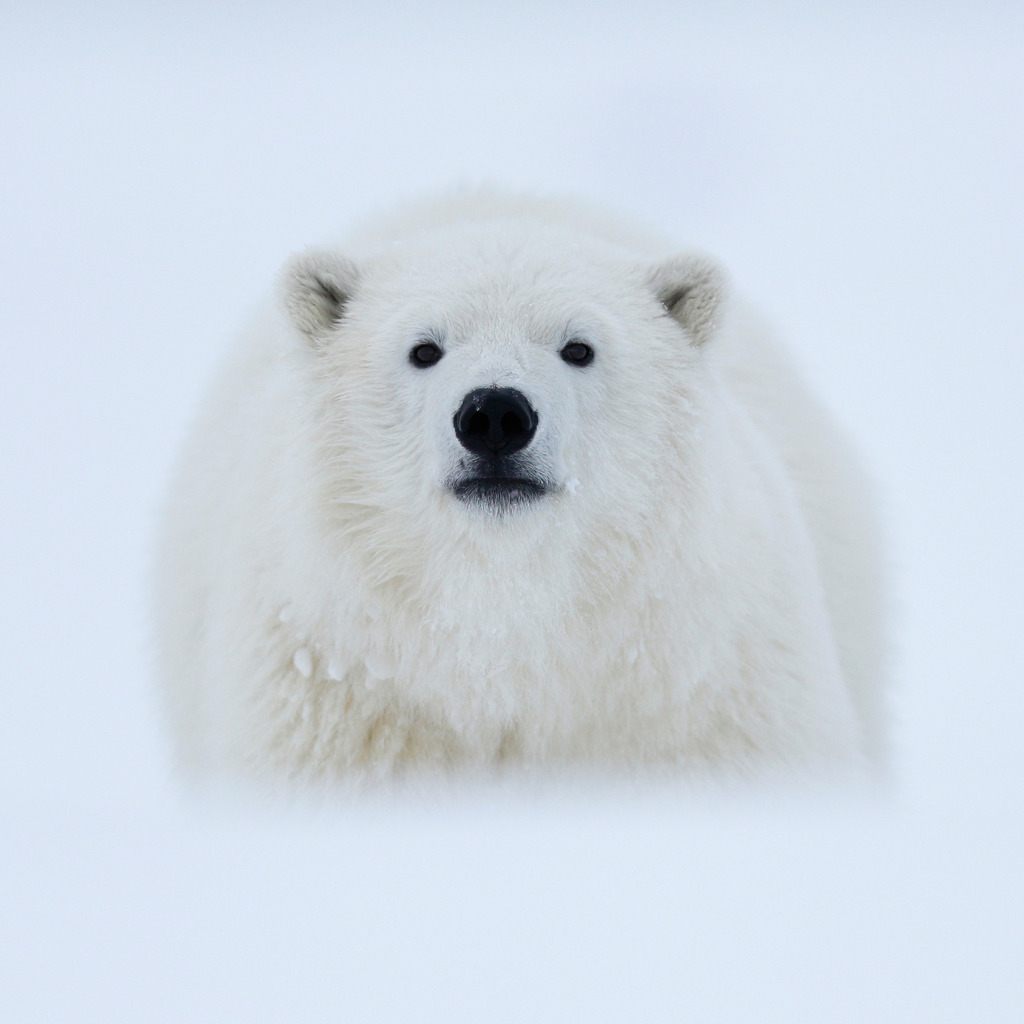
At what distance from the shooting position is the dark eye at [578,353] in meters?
5.34

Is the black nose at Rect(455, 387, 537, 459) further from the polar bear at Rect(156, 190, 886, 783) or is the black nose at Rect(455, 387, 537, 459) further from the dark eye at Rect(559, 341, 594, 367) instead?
the dark eye at Rect(559, 341, 594, 367)

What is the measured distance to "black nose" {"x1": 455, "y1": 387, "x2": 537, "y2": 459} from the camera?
4922mm

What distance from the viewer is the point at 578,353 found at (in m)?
5.36

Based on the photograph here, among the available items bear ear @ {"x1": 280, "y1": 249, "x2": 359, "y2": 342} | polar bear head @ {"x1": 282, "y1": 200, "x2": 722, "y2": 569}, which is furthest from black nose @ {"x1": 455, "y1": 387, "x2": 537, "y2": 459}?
bear ear @ {"x1": 280, "y1": 249, "x2": 359, "y2": 342}

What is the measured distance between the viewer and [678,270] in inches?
221

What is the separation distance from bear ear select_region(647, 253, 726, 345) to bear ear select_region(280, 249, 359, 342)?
103 centimetres

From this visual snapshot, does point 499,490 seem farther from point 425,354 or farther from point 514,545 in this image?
point 425,354

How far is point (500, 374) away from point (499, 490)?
346 mm

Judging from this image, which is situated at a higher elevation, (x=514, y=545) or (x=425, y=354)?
(x=425, y=354)

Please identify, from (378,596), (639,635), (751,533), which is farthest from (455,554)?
(751,533)

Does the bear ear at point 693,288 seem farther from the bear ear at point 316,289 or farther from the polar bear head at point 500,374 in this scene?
the bear ear at point 316,289

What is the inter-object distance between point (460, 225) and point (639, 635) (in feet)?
5.56

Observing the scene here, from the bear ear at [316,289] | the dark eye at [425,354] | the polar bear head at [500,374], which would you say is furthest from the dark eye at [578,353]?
the bear ear at [316,289]

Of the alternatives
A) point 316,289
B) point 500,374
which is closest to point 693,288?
point 500,374
